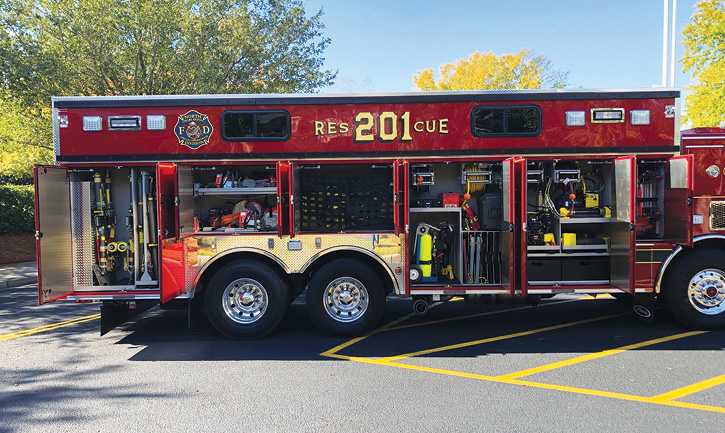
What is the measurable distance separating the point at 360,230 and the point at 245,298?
1798 mm

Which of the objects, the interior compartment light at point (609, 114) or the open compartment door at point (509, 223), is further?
the interior compartment light at point (609, 114)

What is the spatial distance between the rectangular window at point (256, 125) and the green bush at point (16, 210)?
1276cm

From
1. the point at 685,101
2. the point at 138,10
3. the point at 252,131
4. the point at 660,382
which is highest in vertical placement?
the point at 138,10

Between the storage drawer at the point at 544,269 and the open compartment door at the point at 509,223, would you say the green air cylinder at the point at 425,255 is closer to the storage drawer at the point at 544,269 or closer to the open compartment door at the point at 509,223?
the open compartment door at the point at 509,223

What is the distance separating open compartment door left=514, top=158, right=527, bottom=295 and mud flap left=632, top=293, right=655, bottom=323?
167cm

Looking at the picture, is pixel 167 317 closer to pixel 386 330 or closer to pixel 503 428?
pixel 386 330

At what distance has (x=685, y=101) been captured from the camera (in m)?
17.6

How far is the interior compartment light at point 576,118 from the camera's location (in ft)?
21.2

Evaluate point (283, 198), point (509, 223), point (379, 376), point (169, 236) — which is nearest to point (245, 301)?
point (169, 236)

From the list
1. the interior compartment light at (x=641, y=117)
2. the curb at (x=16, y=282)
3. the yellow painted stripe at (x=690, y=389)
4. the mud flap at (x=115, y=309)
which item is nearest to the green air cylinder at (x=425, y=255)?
the yellow painted stripe at (x=690, y=389)

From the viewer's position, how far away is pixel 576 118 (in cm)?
648

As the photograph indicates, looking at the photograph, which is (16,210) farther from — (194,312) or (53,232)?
(194,312)

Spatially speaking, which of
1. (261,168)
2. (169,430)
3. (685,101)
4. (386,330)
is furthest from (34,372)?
(685,101)

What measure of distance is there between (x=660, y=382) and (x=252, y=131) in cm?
552
